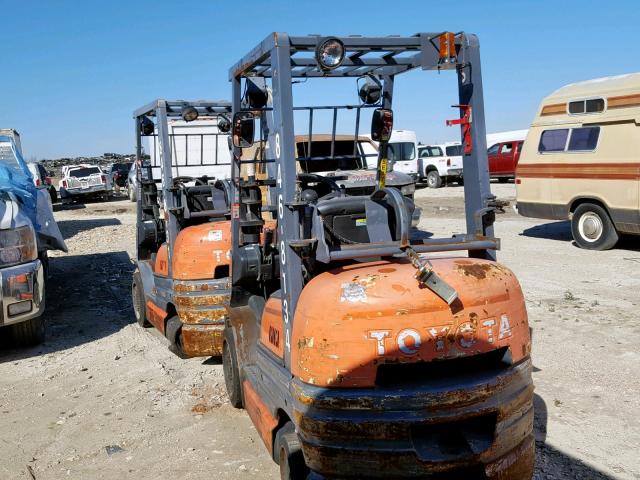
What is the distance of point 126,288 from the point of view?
1078cm

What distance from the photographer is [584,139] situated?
11992mm

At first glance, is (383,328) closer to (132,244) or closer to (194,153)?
(194,153)

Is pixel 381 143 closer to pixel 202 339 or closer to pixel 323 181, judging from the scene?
pixel 323 181

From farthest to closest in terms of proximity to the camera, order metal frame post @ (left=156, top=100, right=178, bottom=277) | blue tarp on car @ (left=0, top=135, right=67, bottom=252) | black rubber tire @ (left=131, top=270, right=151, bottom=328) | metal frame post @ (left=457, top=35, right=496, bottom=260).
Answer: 1. blue tarp on car @ (left=0, top=135, right=67, bottom=252)
2. black rubber tire @ (left=131, top=270, right=151, bottom=328)
3. metal frame post @ (left=156, top=100, right=178, bottom=277)
4. metal frame post @ (left=457, top=35, right=496, bottom=260)

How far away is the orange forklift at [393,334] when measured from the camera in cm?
299

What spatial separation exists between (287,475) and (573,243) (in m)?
10.9

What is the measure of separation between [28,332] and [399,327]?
229 inches

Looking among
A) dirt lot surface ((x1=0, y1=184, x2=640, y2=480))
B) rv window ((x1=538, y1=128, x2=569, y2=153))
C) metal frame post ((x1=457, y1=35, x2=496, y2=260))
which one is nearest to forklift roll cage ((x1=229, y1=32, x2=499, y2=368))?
metal frame post ((x1=457, y1=35, x2=496, y2=260))

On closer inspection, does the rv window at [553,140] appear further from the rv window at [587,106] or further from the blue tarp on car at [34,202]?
the blue tarp on car at [34,202]

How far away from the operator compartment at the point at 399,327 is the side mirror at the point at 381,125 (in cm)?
147

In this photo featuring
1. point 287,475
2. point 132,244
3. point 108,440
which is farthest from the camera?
point 132,244

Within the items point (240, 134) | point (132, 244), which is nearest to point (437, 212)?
point (132, 244)

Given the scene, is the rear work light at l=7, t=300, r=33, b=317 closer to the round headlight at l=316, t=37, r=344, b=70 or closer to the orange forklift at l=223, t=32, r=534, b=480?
the orange forklift at l=223, t=32, r=534, b=480

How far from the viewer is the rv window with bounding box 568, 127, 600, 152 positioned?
38.7 ft
